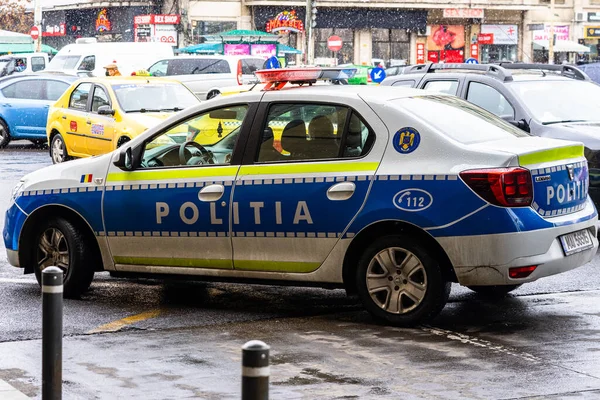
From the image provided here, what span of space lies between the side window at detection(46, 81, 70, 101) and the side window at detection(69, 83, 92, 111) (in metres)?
4.33

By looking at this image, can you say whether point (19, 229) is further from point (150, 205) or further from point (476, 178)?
point (476, 178)

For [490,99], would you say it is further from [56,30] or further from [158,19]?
[56,30]

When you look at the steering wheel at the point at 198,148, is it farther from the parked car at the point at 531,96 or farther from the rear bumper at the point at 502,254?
the parked car at the point at 531,96

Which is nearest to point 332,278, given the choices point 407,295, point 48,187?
point 407,295

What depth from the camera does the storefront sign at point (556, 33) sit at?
5584 cm

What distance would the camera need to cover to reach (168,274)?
808 cm

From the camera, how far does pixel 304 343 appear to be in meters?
6.91

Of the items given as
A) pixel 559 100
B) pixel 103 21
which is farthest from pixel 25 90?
pixel 103 21

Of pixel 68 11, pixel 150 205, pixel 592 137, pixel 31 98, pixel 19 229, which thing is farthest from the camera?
pixel 68 11

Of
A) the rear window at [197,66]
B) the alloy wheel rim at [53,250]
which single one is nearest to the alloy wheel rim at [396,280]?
the alloy wheel rim at [53,250]

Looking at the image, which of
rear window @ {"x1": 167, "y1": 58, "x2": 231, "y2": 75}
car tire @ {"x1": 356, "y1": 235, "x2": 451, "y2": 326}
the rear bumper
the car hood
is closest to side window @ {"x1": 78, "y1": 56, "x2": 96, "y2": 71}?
rear window @ {"x1": 167, "y1": 58, "x2": 231, "y2": 75}

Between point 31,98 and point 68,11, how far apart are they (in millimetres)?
37508

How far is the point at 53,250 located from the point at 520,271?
3.35 m

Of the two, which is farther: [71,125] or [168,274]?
[71,125]
